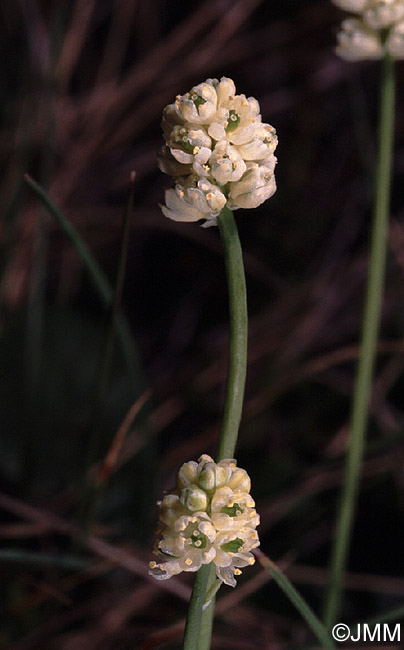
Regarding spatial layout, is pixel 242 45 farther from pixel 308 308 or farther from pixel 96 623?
pixel 96 623

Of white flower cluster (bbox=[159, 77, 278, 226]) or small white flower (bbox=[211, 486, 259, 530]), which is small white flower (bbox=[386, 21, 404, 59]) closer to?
white flower cluster (bbox=[159, 77, 278, 226])

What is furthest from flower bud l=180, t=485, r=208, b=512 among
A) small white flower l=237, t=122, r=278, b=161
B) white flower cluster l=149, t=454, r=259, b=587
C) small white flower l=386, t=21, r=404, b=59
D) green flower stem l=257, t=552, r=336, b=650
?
small white flower l=386, t=21, r=404, b=59

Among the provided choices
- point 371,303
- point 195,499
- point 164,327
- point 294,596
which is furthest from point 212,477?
point 164,327

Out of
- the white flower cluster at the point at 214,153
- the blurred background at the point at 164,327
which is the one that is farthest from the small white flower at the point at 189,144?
the blurred background at the point at 164,327

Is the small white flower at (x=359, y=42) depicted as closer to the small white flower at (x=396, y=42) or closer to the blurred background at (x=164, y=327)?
the small white flower at (x=396, y=42)

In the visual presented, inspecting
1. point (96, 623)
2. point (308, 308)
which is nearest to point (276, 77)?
point (308, 308)
